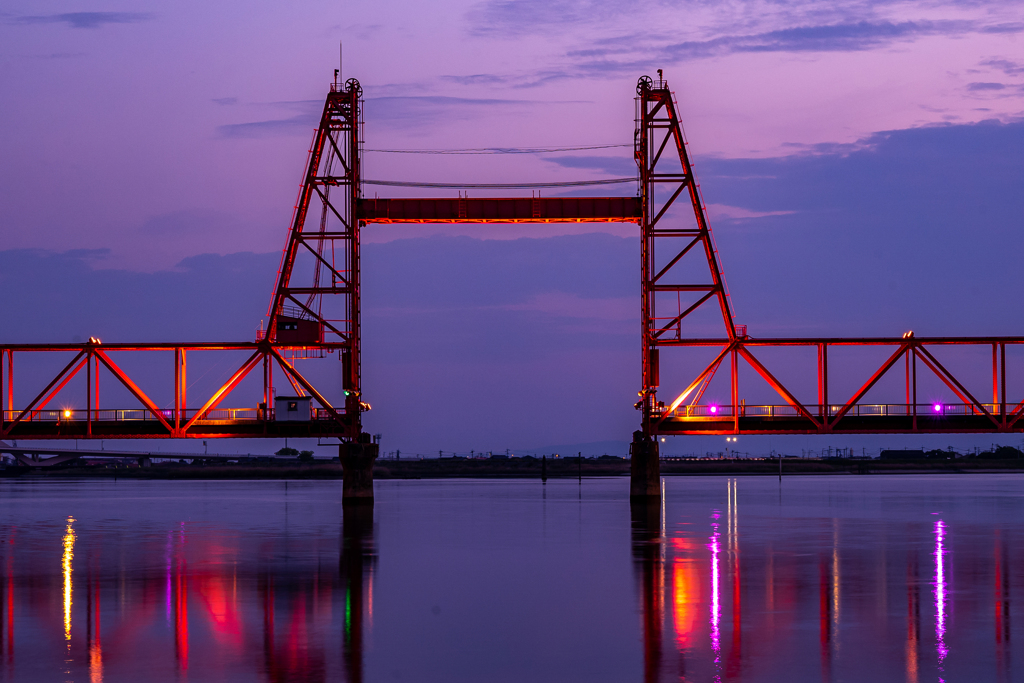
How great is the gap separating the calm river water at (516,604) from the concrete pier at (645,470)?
21.8m

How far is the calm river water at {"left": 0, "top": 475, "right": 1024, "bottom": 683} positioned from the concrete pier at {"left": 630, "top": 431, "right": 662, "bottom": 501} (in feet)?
71.5

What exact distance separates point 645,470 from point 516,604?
Result: 4993 cm

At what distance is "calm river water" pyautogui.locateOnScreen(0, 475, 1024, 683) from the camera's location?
18.8m

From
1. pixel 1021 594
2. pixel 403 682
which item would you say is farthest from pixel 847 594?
pixel 403 682

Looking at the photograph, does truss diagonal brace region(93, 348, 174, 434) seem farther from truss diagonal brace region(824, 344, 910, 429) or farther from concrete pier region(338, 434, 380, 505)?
truss diagonal brace region(824, 344, 910, 429)

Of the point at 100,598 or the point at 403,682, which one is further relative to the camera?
the point at 100,598

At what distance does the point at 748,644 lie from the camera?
2042 centimetres

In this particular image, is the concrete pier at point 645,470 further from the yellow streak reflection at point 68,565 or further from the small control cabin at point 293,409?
the yellow streak reflection at point 68,565

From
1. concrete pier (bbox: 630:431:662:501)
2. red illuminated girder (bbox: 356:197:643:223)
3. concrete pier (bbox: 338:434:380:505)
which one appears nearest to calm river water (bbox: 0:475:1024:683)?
concrete pier (bbox: 338:434:380:505)

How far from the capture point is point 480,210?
236 ft

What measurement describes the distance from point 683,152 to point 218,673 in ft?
206

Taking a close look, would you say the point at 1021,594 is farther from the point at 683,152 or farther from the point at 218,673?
the point at 683,152

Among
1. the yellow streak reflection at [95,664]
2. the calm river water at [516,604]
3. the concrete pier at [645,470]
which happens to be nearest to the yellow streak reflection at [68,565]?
the calm river water at [516,604]

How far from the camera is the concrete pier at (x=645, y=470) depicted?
75312 mm
